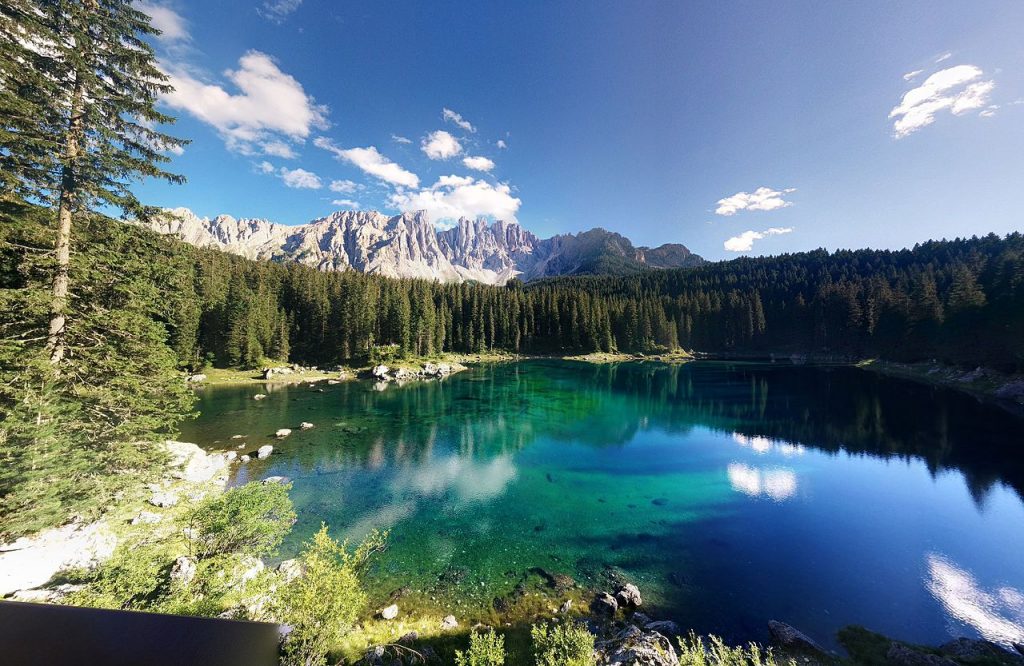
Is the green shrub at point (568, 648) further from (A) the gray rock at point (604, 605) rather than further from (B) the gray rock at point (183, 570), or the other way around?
(B) the gray rock at point (183, 570)

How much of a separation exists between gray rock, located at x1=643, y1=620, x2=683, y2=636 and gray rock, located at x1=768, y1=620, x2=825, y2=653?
4104mm

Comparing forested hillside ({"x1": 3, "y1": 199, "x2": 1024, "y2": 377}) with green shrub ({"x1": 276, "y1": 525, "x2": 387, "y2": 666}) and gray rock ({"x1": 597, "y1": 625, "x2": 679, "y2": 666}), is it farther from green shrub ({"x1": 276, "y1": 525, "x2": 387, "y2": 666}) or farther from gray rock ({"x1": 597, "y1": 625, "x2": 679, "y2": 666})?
gray rock ({"x1": 597, "y1": 625, "x2": 679, "y2": 666})

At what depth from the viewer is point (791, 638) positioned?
55.4 feet

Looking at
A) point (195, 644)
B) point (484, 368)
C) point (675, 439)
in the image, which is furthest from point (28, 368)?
point (484, 368)

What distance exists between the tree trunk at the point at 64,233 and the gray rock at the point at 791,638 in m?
33.9

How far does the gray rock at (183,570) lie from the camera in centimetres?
1406

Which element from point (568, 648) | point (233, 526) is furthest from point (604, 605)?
point (233, 526)

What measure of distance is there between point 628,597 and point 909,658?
36.1ft

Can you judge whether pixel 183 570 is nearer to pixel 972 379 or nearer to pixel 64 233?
pixel 64 233

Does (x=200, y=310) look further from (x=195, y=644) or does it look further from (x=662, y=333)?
(x=662, y=333)

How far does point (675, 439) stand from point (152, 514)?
162 feet

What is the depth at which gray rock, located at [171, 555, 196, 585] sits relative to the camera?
554 inches

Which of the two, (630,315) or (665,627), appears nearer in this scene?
(665,627)

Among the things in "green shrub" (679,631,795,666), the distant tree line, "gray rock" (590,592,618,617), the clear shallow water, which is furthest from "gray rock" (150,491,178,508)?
the distant tree line
